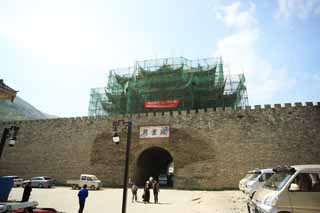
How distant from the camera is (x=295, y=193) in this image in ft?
11.8

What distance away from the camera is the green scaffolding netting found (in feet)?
65.8

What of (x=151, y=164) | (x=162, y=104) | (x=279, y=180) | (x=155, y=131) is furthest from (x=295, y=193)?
(x=151, y=164)

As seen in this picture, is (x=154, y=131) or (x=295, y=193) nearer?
(x=295, y=193)

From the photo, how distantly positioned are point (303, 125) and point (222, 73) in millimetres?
8842

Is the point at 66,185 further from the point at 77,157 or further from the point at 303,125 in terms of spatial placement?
the point at 303,125

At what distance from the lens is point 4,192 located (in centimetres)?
619

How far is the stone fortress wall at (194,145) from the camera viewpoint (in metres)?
14.2

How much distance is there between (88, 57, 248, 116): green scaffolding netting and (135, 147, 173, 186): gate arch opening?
406 centimetres

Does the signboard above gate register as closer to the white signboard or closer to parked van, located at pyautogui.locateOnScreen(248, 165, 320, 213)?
the white signboard

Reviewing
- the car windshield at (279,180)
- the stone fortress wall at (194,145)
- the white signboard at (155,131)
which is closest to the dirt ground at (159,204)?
the car windshield at (279,180)

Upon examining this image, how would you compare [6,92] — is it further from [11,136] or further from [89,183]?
[89,183]

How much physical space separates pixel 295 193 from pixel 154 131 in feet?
44.0

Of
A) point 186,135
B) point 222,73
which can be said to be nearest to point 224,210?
point 186,135

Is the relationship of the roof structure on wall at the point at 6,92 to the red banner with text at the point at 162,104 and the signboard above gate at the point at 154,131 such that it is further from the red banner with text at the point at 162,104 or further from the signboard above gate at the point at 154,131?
the red banner with text at the point at 162,104
